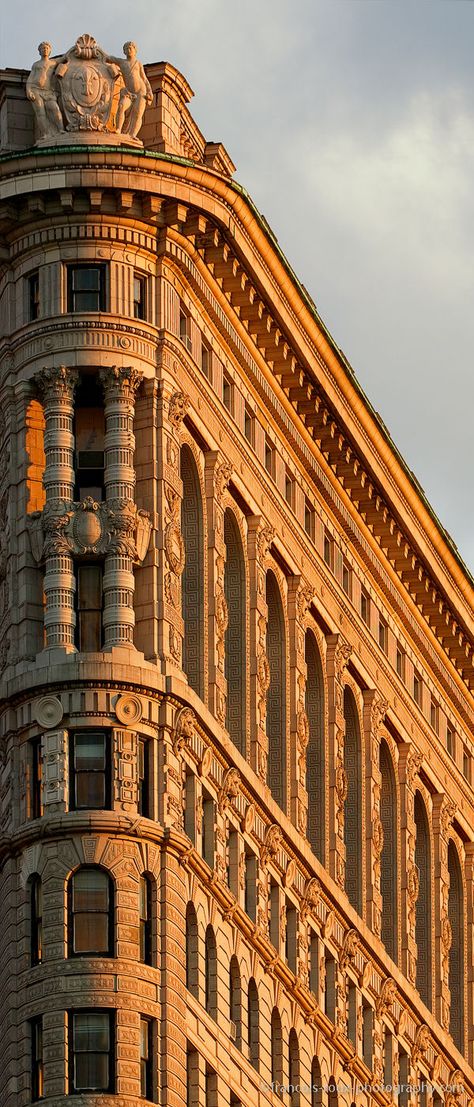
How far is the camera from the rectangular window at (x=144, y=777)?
119500 mm

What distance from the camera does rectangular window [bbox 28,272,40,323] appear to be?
410 feet

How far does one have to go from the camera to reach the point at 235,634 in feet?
431

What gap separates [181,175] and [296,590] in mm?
17382

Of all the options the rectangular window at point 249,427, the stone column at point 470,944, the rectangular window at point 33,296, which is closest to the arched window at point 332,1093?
the rectangular window at point 249,427

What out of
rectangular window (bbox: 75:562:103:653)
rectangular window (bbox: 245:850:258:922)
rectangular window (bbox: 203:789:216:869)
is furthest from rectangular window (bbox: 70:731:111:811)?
rectangular window (bbox: 245:850:258:922)

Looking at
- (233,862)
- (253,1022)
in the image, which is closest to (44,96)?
(233,862)

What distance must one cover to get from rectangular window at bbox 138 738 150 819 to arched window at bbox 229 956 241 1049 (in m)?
8.05

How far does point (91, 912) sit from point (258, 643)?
17.2 m

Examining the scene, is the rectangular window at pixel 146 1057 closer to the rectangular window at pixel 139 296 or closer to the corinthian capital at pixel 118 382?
the corinthian capital at pixel 118 382

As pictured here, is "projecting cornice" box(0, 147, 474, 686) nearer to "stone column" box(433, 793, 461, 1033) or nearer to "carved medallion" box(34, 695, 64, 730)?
"stone column" box(433, 793, 461, 1033)

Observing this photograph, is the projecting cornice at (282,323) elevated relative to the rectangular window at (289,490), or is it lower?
elevated

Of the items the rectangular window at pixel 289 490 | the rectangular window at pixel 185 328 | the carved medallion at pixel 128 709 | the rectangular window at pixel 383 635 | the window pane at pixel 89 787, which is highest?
the rectangular window at pixel 383 635

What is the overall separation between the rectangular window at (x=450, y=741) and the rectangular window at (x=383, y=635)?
9.09m

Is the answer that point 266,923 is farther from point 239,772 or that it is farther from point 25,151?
point 25,151
